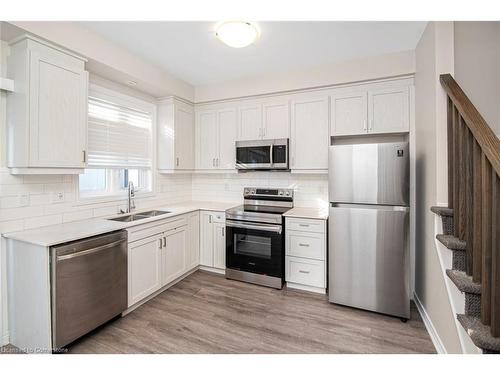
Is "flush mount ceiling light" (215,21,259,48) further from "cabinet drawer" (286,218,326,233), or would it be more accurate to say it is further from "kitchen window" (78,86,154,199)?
"cabinet drawer" (286,218,326,233)

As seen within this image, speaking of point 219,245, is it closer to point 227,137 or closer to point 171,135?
point 227,137

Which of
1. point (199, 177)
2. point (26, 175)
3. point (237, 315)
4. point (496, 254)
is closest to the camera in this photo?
point (496, 254)

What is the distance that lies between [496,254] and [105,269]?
8.68ft

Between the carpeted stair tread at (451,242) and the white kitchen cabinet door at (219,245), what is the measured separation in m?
2.32

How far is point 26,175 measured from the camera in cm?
208

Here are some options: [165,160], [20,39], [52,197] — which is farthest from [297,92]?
[52,197]

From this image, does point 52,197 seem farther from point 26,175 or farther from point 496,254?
point 496,254

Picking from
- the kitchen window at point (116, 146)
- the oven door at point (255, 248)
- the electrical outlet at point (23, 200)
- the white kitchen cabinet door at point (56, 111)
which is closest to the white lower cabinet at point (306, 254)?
the oven door at point (255, 248)

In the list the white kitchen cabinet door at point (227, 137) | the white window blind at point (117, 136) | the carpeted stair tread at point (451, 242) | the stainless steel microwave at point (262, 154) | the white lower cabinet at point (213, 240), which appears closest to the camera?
the carpeted stair tread at point (451, 242)

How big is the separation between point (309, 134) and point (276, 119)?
0.51 metres

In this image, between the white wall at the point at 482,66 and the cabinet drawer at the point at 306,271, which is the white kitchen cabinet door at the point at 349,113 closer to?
the white wall at the point at 482,66

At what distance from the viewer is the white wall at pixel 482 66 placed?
2117 mm

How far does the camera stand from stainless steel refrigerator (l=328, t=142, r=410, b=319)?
7.53 ft

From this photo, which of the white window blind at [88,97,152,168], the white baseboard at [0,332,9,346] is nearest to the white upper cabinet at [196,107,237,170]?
the white window blind at [88,97,152,168]
